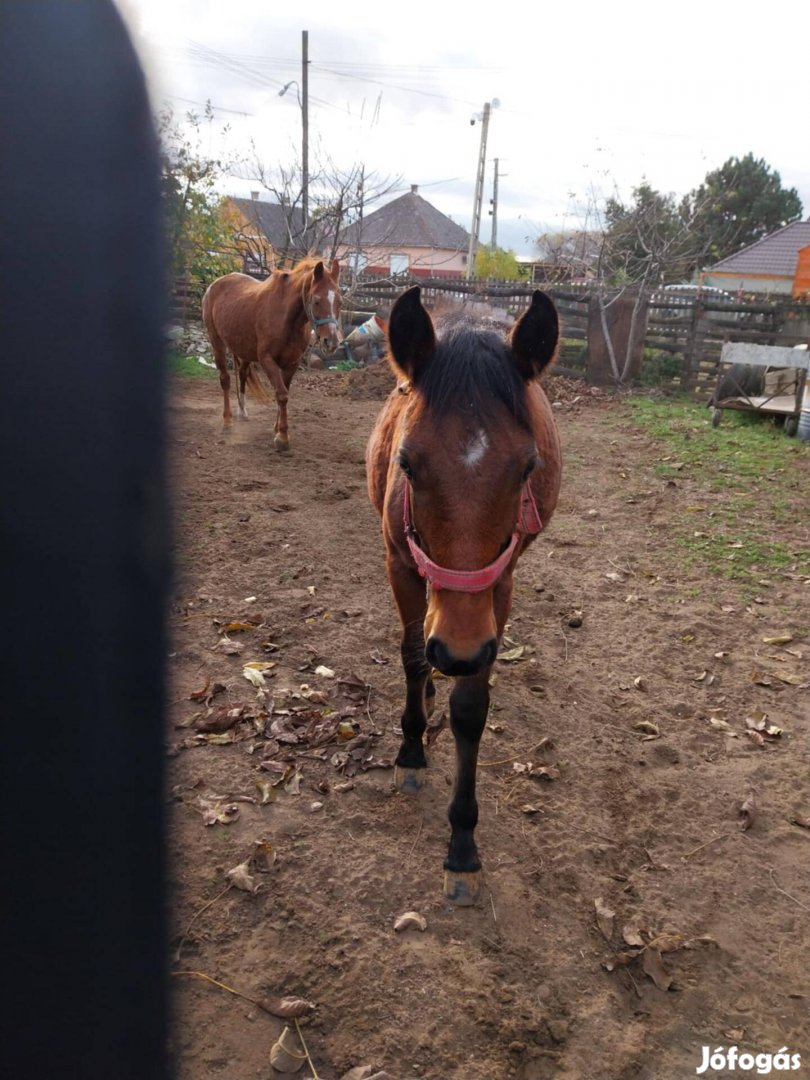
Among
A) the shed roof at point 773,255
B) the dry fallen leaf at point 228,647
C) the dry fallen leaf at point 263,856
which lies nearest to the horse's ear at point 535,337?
the dry fallen leaf at point 263,856

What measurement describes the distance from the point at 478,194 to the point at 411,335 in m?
28.3

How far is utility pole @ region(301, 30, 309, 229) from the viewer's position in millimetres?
15738

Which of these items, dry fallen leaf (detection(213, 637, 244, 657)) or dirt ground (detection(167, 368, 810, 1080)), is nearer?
dirt ground (detection(167, 368, 810, 1080))

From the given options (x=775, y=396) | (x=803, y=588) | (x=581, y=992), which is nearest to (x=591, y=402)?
(x=775, y=396)

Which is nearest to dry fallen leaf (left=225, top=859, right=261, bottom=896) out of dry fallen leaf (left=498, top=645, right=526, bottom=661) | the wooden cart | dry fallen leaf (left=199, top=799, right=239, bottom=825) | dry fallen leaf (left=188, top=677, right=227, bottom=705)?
dry fallen leaf (left=199, top=799, right=239, bottom=825)

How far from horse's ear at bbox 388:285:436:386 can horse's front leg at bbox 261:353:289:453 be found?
20.0ft

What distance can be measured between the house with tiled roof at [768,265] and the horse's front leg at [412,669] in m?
36.1

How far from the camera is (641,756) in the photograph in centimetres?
323

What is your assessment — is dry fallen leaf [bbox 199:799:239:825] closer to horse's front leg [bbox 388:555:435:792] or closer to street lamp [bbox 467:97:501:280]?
horse's front leg [bbox 388:555:435:792]

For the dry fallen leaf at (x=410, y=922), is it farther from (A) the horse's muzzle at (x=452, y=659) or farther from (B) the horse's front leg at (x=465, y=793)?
(A) the horse's muzzle at (x=452, y=659)

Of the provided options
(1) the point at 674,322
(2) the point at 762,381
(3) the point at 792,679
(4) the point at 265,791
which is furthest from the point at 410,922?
(1) the point at 674,322

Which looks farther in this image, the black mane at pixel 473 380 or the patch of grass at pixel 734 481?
the patch of grass at pixel 734 481

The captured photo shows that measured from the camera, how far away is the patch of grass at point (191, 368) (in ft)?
42.7

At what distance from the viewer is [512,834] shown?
2.71 m
